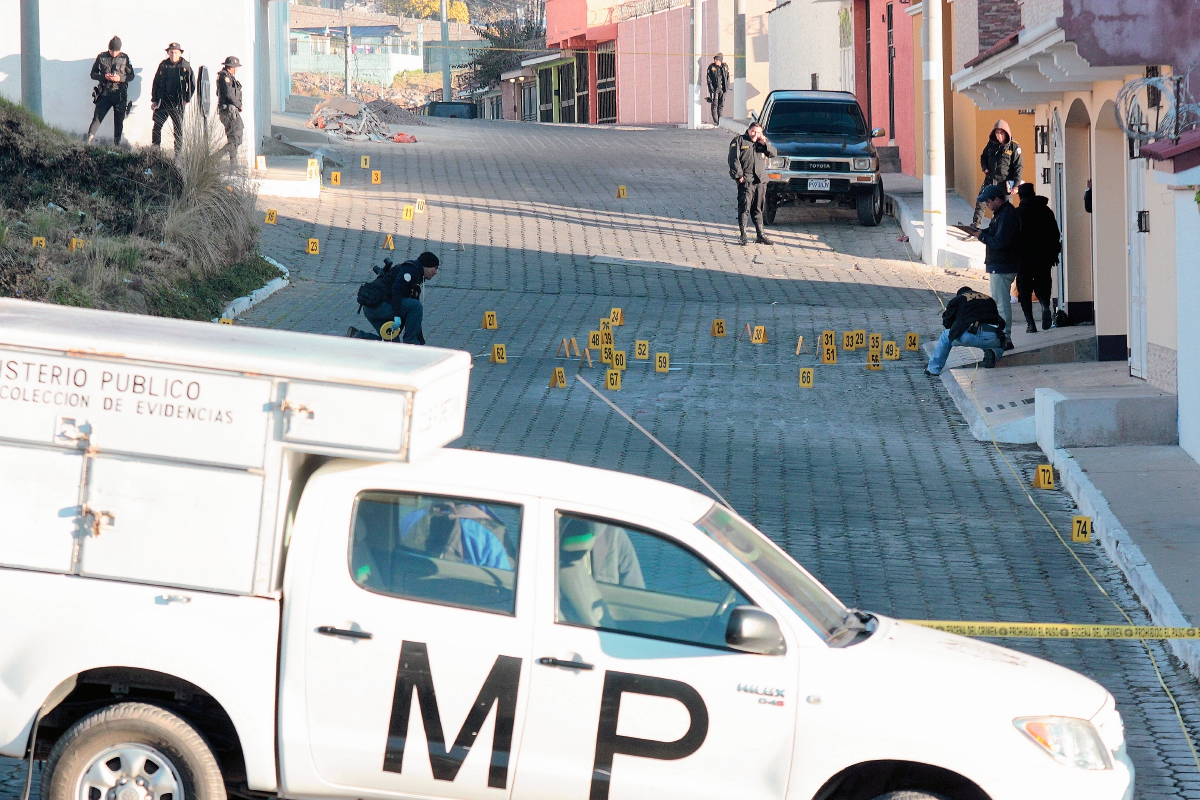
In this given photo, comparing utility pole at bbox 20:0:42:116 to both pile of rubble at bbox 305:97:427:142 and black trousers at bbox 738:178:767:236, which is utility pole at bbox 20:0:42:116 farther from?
pile of rubble at bbox 305:97:427:142

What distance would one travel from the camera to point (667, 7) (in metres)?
52.1

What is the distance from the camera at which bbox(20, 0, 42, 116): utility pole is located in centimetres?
2000

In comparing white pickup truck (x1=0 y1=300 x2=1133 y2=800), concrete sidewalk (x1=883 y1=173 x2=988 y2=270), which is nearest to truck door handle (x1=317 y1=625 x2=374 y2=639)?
white pickup truck (x1=0 y1=300 x2=1133 y2=800)

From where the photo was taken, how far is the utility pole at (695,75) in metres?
44.1

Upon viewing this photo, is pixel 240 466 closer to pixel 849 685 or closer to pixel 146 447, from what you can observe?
pixel 146 447

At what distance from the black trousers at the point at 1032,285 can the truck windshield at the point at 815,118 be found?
8.66 metres

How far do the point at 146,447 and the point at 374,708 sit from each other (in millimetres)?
1205

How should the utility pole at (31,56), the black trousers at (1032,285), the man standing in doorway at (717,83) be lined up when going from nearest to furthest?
the black trousers at (1032,285) < the utility pole at (31,56) < the man standing in doorway at (717,83)

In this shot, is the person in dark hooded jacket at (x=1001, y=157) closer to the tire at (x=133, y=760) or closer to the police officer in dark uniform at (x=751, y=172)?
the police officer in dark uniform at (x=751, y=172)

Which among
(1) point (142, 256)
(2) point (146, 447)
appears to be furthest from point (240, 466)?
(1) point (142, 256)

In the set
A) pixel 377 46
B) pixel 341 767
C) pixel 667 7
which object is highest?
pixel 377 46

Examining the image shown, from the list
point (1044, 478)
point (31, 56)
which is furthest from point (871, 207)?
point (1044, 478)

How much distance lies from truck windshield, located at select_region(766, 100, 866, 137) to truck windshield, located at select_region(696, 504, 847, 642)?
67.2ft

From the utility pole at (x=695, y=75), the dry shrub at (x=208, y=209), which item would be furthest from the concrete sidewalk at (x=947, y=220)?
the utility pole at (x=695, y=75)
